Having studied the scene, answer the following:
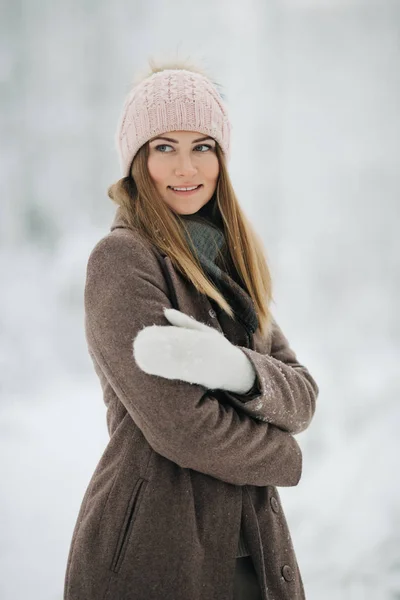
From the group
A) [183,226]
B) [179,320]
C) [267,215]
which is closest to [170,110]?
[183,226]

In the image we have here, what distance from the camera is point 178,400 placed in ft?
3.05

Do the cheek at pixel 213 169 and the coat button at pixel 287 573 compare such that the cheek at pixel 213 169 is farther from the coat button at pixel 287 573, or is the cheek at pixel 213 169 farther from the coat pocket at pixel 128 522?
the coat button at pixel 287 573

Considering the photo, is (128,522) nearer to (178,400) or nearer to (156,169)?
(178,400)

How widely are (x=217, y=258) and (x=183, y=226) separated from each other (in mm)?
125

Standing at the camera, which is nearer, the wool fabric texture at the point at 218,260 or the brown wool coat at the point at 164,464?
the brown wool coat at the point at 164,464

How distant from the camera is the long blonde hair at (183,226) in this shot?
112 centimetres

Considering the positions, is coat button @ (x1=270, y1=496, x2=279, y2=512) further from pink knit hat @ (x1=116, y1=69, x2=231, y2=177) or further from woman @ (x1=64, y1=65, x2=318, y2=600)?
pink knit hat @ (x1=116, y1=69, x2=231, y2=177)

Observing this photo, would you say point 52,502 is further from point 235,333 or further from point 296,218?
point 296,218

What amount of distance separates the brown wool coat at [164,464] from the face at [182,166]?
0.17 meters

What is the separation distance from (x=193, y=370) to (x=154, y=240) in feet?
0.97

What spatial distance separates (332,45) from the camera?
9.63 feet

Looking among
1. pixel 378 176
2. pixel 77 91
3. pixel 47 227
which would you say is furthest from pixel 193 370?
pixel 378 176

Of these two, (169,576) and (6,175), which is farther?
(6,175)

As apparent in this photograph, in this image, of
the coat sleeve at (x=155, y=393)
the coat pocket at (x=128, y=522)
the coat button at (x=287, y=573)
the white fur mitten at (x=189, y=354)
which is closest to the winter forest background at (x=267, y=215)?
the coat button at (x=287, y=573)
